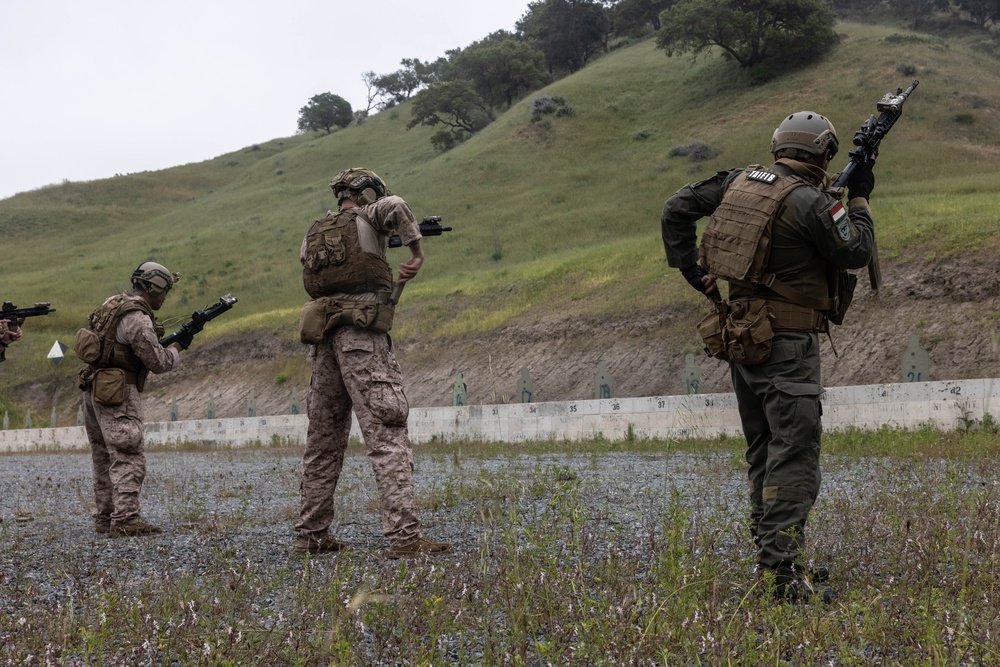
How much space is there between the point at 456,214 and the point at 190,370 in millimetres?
19030

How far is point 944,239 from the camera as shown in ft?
76.7

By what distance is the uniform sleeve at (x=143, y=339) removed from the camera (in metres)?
7.85

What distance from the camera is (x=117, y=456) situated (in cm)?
774

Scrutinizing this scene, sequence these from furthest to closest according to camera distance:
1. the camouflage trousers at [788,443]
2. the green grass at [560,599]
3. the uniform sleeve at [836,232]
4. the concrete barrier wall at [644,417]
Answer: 1. the concrete barrier wall at [644,417]
2. the uniform sleeve at [836,232]
3. the camouflage trousers at [788,443]
4. the green grass at [560,599]

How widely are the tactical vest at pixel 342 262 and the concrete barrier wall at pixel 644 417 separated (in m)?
9.65

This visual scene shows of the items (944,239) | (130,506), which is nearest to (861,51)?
(944,239)

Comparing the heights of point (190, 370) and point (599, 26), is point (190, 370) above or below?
below

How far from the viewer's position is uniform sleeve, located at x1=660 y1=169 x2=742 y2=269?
5.07 m

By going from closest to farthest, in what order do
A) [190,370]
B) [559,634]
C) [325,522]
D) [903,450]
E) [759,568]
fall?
1. [559,634]
2. [759,568]
3. [325,522]
4. [903,450]
5. [190,370]

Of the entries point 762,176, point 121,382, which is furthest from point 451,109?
point 762,176

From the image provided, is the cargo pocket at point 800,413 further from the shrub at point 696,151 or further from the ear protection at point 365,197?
the shrub at point 696,151

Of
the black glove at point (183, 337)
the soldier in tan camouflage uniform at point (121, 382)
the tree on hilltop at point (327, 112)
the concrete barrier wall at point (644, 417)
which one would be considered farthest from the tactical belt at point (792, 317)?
the tree on hilltop at point (327, 112)

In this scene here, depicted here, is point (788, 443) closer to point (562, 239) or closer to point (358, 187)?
point (358, 187)

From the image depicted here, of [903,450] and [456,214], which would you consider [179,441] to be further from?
[456,214]
